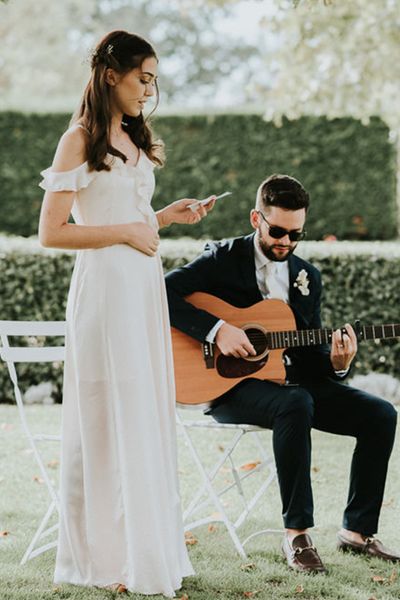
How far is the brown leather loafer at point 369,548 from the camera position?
4.55 metres

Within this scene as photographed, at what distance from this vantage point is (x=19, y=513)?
5449 mm

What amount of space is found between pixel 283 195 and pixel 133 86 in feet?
3.56

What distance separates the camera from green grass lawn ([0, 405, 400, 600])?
4.07 metres

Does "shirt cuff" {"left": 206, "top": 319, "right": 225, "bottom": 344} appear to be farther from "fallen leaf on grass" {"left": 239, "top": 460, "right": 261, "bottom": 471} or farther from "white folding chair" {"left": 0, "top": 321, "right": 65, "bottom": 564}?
"fallen leaf on grass" {"left": 239, "top": 460, "right": 261, "bottom": 471}

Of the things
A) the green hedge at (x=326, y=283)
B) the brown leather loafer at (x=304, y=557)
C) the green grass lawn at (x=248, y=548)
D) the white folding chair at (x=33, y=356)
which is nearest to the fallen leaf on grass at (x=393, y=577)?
the green grass lawn at (x=248, y=548)

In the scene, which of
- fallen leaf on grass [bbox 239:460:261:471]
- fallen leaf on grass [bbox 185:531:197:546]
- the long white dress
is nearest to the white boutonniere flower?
the long white dress

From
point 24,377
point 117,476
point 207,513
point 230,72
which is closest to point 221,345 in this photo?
point 117,476

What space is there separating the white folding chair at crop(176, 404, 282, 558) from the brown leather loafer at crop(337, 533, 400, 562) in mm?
337

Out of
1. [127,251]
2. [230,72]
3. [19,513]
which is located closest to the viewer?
[127,251]

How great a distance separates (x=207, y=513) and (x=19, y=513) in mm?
991

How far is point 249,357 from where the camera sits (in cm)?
473

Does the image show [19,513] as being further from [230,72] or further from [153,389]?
[230,72]

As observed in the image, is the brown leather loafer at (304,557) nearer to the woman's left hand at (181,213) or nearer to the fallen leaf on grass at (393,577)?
the fallen leaf on grass at (393,577)

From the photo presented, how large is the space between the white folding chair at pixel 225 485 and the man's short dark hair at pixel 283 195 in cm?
99
